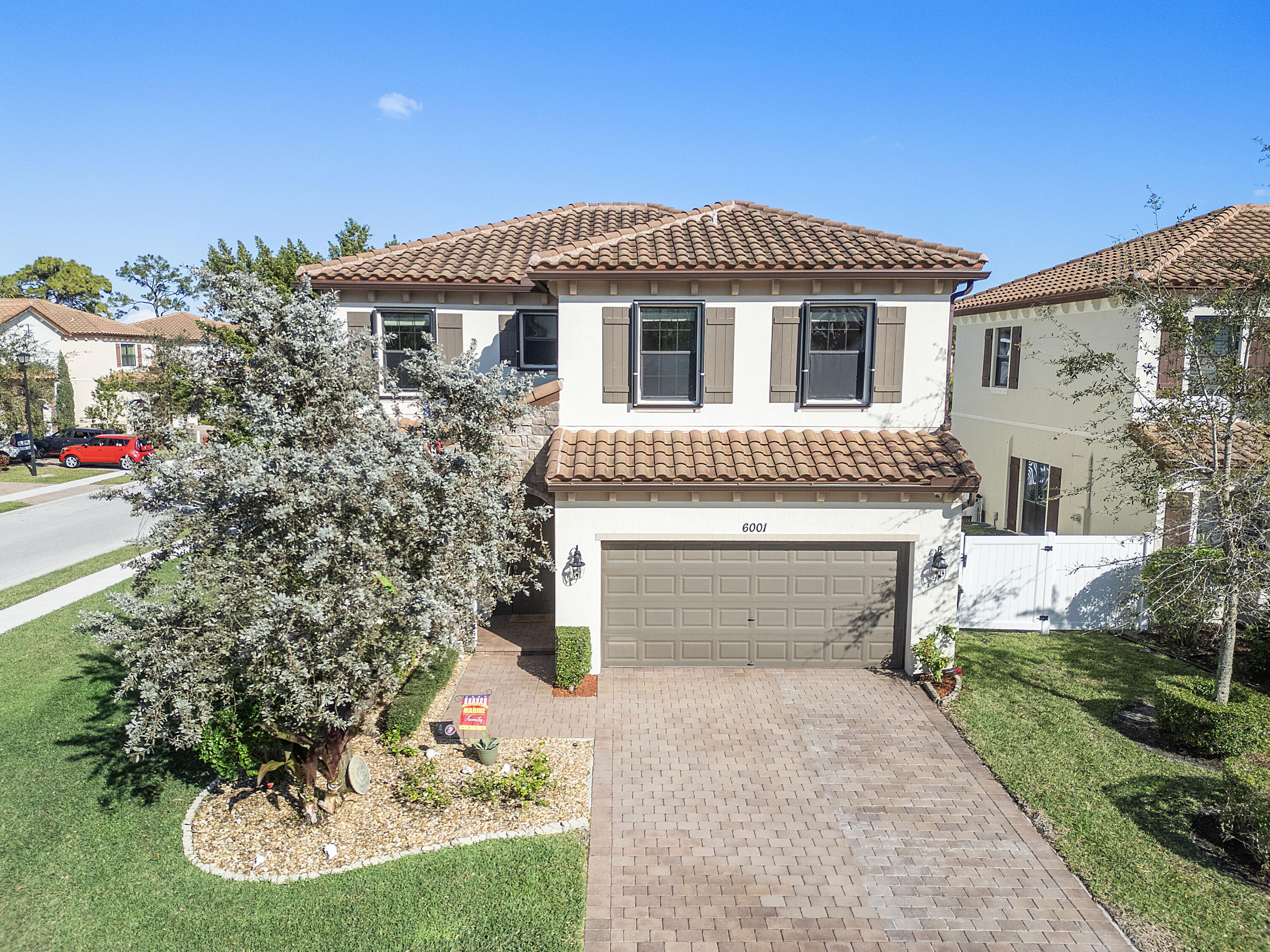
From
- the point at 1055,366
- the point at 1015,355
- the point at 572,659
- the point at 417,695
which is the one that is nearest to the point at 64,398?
the point at 417,695

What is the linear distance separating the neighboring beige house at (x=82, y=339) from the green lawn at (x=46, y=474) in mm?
8539

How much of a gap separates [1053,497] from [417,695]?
16.0m

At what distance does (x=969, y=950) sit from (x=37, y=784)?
35.3 feet

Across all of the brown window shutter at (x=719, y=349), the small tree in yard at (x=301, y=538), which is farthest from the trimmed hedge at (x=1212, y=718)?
the small tree in yard at (x=301, y=538)

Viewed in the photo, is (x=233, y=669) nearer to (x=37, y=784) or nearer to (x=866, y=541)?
(x=37, y=784)

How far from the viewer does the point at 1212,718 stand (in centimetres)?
978

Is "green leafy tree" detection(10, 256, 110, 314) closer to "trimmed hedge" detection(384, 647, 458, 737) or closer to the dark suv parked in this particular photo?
the dark suv parked

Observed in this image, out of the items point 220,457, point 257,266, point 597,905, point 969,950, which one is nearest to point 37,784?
point 220,457

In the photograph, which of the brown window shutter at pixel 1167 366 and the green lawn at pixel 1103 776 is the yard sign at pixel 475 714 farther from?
the brown window shutter at pixel 1167 366

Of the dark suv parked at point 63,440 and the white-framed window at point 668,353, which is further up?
the white-framed window at point 668,353

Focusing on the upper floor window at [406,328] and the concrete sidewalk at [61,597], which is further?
the upper floor window at [406,328]

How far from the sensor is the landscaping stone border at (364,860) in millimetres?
7555

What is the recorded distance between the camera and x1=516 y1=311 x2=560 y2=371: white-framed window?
1547 centimetres

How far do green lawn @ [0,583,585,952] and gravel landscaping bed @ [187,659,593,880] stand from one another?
7.8 inches
